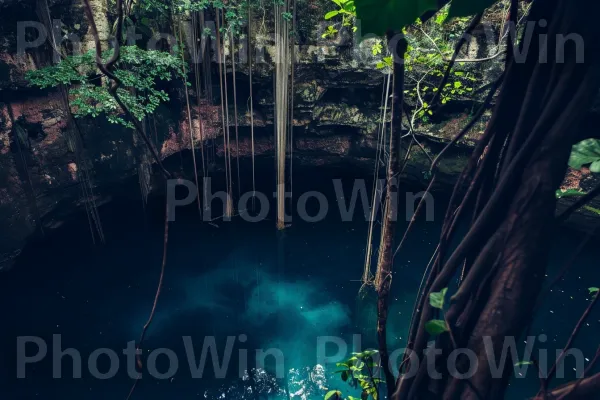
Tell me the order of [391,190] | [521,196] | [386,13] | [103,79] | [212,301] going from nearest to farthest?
[386,13] < [521,196] < [391,190] < [103,79] < [212,301]

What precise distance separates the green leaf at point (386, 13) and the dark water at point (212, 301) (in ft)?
11.1

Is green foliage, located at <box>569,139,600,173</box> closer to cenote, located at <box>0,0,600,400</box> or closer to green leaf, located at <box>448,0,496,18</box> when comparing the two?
green leaf, located at <box>448,0,496,18</box>

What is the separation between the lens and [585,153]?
781mm

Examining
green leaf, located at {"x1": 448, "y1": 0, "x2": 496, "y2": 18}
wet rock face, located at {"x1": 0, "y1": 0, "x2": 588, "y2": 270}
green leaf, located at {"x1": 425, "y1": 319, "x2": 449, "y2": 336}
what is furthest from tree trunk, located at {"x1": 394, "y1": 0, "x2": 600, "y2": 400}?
wet rock face, located at {"x1": 0, "y1": 0, "x2": 588, "y2": 270}

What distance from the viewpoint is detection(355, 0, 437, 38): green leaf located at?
0.60 metres

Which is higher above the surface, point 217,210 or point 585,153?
point 585,153

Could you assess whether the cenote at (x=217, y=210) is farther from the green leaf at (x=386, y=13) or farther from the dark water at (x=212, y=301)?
the green leaf at (x=386, y=13)

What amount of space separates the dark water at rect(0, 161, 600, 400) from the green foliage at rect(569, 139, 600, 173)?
314cm

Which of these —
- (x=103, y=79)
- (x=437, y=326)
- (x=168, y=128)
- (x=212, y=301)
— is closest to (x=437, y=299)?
(x=437, y=326)

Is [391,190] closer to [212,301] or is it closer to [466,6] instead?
[466,6]

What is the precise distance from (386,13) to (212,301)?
429 centimetres

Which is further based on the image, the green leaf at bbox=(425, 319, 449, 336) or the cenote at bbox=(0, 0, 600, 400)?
the cenote at bbox=(0, 0, 600, 400)

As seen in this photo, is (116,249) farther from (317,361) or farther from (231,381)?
(317,361)

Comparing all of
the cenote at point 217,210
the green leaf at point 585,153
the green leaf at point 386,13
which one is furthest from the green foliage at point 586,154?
the cenote at point 217,210
